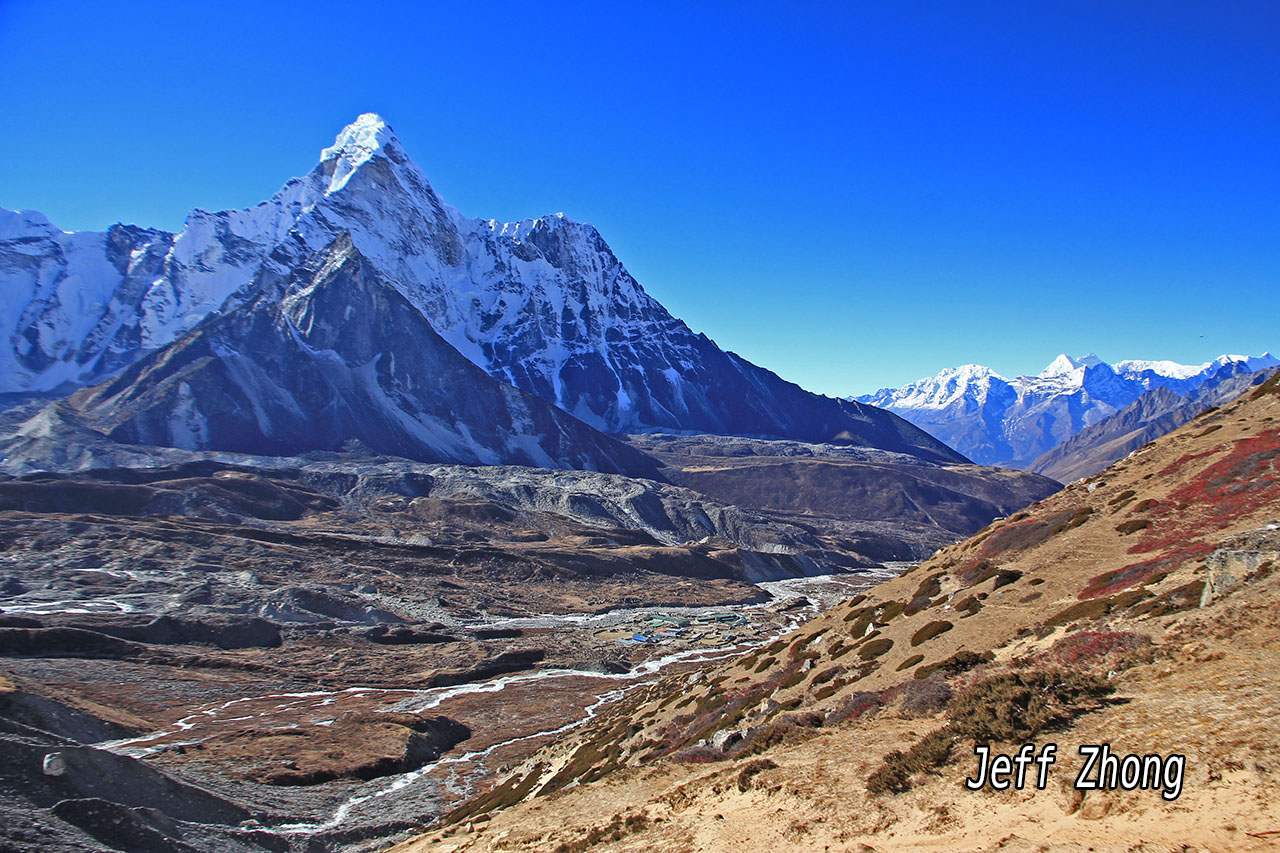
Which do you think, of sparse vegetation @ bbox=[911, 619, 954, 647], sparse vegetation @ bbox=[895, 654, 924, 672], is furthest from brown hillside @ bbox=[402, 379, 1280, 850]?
sparse vegetation @ bbox=[895, 654, 924, 672]

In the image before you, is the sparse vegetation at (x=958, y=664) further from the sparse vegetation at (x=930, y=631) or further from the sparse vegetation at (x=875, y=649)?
the sparse vegetation at (x=875, y=649)

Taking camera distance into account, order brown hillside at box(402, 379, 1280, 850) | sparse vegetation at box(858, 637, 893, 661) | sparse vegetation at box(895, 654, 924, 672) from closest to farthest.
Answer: brown hillside at box(402, 379, 1280, 850) < sparse vegetation at box(895, 654, 924, 672) < sparse vegetation at box(858, 637, 893, 661)

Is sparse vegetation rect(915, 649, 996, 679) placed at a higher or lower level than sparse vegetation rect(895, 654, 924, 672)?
higher

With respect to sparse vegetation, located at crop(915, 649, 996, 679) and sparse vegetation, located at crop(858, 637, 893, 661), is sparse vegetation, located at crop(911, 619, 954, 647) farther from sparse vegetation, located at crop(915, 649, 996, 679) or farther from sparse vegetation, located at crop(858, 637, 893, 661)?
sparse vegetation, located at crop(915, 649, 996, 679)

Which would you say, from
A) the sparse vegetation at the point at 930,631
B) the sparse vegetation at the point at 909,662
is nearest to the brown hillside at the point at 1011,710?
the sparse vegetation at the point at 930,631

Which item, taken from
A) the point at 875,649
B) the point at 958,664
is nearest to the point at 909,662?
the point at 958,664

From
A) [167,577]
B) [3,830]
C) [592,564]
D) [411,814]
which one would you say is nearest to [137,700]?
[411,814]

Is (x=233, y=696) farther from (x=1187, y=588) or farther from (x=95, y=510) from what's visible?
(x=95, y=510)

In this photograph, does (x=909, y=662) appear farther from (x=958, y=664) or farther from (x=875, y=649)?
(x=875, y=649)
